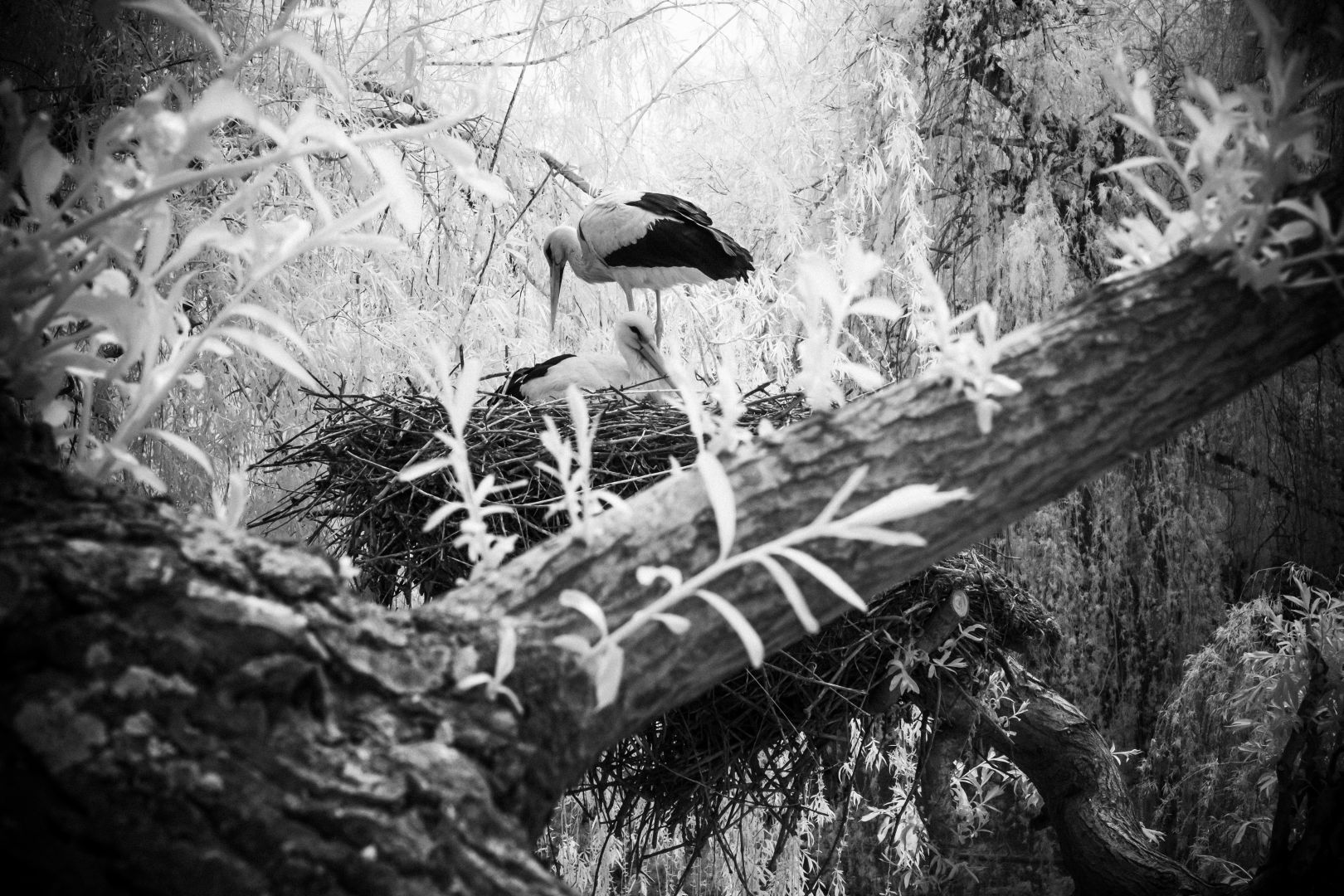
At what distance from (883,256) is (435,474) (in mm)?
1353

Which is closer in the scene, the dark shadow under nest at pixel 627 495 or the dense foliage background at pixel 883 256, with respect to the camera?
the dark shadow under nest at pixel 627 495

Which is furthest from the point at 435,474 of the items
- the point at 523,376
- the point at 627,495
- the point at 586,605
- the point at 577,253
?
the point at 577,253

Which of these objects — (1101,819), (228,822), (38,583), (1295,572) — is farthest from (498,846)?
(1295,572)

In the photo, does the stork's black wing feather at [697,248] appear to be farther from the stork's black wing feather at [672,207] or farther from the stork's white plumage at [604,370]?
the stork's white plumage at [604,370]

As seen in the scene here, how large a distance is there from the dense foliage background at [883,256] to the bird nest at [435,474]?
583 millimetres

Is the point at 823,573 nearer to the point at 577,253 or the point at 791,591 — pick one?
the point at 791,591

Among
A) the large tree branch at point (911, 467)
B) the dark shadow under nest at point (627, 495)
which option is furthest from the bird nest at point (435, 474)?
the large tree branch at point (911, 467)

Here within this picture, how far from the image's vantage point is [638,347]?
1.58 meters

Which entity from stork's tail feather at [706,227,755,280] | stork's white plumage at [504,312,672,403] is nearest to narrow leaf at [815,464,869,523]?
stork's white plumage at [504,312,672,403]

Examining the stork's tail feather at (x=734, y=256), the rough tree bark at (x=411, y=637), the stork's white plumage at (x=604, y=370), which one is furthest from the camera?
the stork's tail feather at (x=734, y=256)

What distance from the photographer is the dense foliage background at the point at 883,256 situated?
177 centimetres

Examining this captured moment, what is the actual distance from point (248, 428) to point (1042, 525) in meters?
1.63

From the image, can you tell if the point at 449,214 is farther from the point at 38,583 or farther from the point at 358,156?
the point at 38,583

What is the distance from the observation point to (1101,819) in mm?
1449
